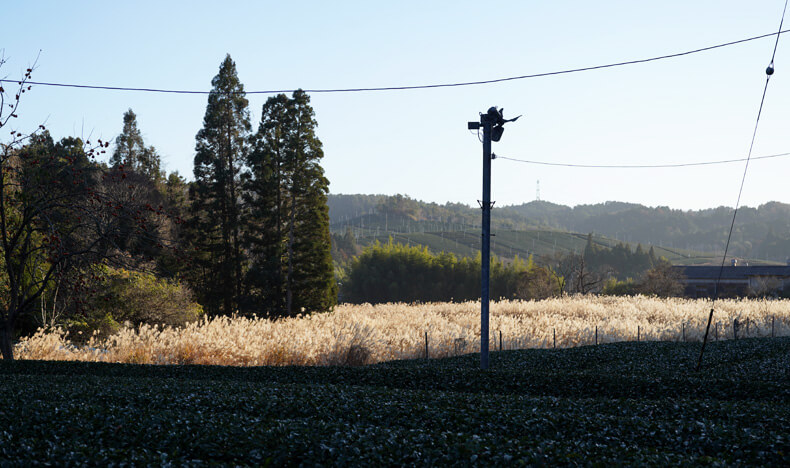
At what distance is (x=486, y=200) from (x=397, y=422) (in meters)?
7.61

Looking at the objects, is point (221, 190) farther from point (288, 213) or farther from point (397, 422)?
point (397, 422)

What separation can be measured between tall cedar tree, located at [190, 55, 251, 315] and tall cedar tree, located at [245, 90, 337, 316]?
1265 millimetres

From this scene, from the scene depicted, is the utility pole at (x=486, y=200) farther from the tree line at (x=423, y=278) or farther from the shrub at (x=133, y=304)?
the tree line at (x=423, y=278)

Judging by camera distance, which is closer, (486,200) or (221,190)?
(486,200)

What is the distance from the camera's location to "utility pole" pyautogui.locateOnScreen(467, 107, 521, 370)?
14.6 m

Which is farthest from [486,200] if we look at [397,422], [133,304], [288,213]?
[288,213]

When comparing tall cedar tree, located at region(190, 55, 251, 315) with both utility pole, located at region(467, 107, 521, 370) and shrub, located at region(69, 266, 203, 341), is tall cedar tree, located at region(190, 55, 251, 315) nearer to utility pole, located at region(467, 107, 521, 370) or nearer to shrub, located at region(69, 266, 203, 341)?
shrub, located at region(69, 266, 203, 341)

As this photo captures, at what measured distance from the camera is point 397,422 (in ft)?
27.2

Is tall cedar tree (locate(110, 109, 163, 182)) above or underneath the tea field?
above

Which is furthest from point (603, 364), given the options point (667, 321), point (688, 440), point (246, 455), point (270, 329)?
point (667, 321)

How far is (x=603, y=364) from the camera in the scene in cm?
1636

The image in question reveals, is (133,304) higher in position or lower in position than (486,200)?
lower

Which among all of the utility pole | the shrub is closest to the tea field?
the utility pole

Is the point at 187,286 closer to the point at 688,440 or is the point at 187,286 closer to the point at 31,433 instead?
the point at 31,433
